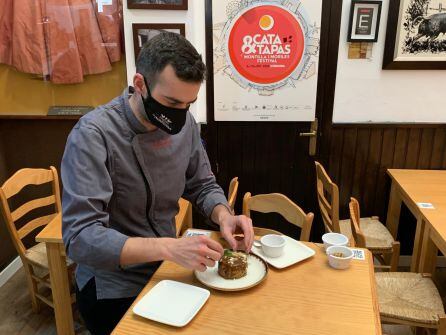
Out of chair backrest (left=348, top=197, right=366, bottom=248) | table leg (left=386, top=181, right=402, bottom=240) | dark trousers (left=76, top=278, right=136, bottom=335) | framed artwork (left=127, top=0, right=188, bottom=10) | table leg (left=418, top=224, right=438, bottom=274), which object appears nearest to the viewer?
dark trousers (left=76, top=278, right=136, bottom=335)

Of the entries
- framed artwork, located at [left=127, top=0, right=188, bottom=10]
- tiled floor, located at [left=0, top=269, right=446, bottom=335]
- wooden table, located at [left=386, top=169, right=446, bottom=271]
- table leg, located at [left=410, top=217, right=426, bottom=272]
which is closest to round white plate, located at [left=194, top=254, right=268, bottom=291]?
wooden table, located at [left=386, top=169, right=446, bottom=271]

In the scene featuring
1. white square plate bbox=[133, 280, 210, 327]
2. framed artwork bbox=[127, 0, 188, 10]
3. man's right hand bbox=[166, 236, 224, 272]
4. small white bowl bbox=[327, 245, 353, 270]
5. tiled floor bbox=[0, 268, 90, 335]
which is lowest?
tiled floor bbox=[0, 268, 90, 335]

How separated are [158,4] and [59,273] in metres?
1.63

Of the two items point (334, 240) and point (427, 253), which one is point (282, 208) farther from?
point (427, 253)

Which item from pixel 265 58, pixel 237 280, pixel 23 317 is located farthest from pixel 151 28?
pixel 23 317

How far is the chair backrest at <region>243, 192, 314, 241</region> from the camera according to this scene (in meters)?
1.79

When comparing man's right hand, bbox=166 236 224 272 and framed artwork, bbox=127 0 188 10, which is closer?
man's right hand, bbox=166 236 224 272

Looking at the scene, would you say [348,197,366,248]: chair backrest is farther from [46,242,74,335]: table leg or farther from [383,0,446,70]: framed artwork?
[46,242,74,335]: table leg

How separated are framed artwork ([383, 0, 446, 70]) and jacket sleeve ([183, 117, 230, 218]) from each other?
66.7 inches

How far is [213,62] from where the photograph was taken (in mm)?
2742

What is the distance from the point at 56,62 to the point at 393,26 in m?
2.18

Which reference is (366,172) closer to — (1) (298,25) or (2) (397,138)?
(2) (397,138)

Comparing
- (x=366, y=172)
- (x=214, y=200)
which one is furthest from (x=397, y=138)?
(x=214, y=200)

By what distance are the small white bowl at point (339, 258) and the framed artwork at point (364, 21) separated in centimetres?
170
